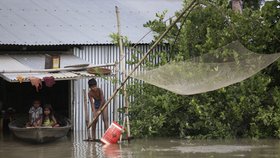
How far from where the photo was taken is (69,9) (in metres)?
17.5

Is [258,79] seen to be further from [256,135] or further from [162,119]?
[162,119]

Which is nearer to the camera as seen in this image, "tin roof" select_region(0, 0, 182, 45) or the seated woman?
the seated woman

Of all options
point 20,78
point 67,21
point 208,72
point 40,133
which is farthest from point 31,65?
point 208,72

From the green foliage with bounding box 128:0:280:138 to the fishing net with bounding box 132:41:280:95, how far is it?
75.7 inches

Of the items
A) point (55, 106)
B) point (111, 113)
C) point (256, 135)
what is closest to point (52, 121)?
point (111, 113)

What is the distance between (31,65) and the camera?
15172 mm

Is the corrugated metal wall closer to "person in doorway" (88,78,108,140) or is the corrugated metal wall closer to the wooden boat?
"person in doorway" (88,78,108,140)

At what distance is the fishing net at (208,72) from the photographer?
12.0m

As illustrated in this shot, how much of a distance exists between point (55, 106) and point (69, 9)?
2.74m

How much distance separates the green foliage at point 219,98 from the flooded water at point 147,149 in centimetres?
38

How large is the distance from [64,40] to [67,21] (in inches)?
39.3

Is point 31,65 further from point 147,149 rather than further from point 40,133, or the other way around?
point 147,149

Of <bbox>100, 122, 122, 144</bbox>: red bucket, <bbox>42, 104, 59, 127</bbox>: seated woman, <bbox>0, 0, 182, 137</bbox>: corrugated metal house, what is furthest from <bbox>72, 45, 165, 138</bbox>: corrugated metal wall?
<bbox>100, 122, 122, 144</bbox>: red bucket

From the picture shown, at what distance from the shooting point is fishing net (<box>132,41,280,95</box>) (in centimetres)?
1198
